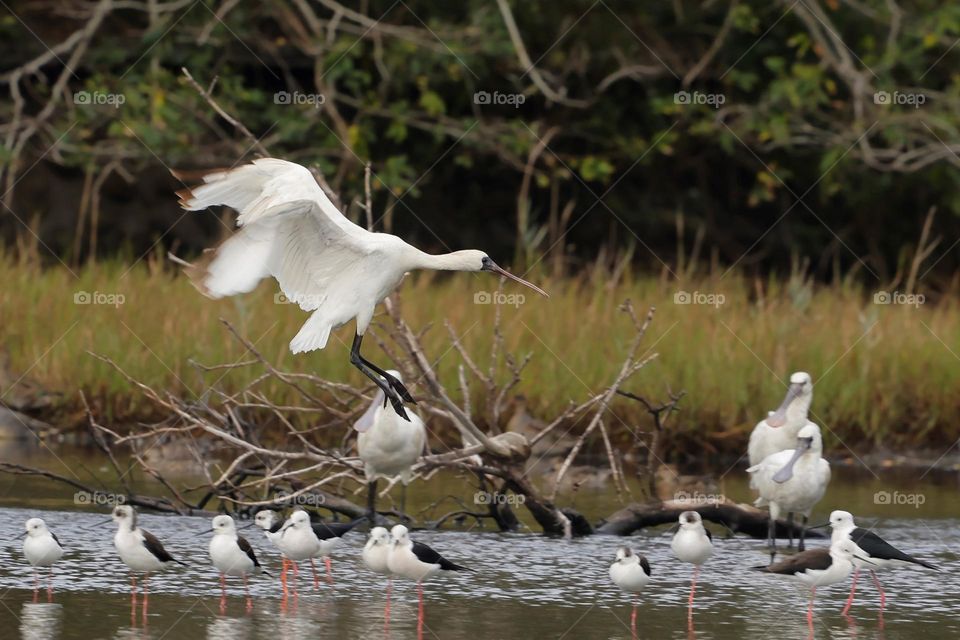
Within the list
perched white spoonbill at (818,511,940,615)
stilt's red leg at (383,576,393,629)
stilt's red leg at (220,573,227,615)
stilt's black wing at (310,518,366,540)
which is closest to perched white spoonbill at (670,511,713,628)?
perched white spoonbill at (818,511,940,615)

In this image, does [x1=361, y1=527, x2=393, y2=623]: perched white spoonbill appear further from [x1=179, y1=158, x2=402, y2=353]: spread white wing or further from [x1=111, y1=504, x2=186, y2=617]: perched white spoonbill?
[x1=179, y1=158, x2=402, y2=353]: spread white wing

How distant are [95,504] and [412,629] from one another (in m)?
3.27

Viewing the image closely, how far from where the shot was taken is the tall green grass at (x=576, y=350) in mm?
11734

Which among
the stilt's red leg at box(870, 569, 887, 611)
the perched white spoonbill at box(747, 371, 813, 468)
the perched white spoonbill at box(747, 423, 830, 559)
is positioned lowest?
the stilt's red leg at box(870, 569, 887, 611)

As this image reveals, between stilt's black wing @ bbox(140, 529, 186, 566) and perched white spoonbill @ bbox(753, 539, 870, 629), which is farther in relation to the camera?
perched white spoonbill @ bbox(753, 539, 870, 629)

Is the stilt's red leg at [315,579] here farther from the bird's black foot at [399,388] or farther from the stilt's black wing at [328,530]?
the bird's black foot at [399,388]

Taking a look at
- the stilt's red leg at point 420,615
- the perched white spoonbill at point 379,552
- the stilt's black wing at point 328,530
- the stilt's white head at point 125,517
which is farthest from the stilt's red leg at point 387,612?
the stilt's white head at point 125,517

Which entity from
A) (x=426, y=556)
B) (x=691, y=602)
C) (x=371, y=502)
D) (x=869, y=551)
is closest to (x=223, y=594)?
(x=426, y=556)

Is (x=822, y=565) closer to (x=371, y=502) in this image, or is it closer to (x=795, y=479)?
(x=795, y=479)

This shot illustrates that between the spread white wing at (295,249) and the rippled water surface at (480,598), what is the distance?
4.10 feet

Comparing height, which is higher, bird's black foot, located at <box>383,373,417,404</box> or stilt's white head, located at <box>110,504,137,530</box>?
bird's black foot, located at <box>383,373,417,404</box>

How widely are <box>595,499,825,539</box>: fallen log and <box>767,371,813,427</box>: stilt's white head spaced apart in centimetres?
71

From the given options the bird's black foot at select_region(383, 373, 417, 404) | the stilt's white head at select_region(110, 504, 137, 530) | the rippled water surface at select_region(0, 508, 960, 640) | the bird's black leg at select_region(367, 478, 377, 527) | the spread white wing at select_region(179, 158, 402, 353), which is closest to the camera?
the rippled water surface at select_region(0, 508, 960, 640)

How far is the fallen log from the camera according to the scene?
337 inches
